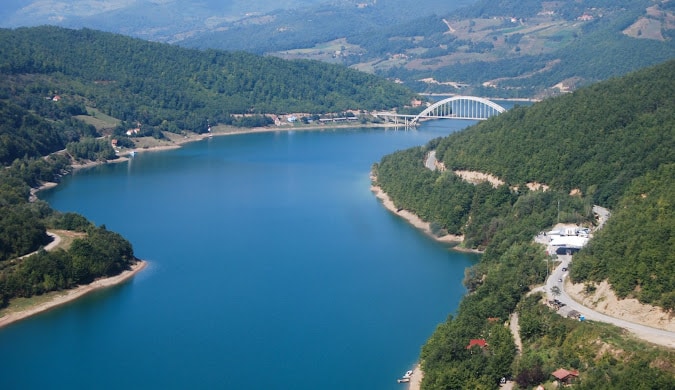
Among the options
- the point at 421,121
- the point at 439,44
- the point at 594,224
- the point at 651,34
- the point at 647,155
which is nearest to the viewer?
the point at 594,224

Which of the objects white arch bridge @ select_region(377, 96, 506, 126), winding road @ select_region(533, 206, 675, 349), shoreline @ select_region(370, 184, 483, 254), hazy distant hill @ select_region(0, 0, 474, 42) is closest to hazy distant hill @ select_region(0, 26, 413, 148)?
white arch bridge @ select_region(377, 96, 506, 126)

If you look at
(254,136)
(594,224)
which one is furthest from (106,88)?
(594,224)

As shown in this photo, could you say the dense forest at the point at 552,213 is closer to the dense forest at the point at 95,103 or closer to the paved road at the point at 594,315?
the paved road at the point at 594,315

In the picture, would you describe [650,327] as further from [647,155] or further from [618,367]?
[647,155]

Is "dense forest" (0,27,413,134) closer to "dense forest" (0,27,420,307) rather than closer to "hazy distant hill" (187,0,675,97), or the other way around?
"dense forest" (0,27,420,307)

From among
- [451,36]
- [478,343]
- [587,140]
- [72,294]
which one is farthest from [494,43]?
[478,343]

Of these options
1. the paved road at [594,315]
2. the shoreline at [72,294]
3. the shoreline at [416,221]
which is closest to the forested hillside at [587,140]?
the shoreline at [416,221]

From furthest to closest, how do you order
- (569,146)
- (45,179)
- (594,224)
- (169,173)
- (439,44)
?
(439,44) < (169,173) < (45,179) < (569,146) < (594,224)
